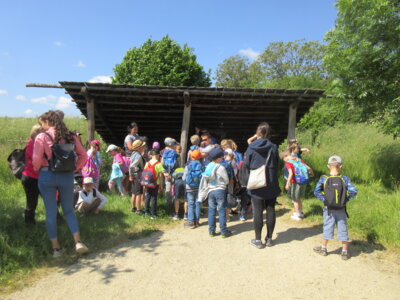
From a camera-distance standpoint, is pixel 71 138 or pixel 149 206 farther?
pixel 149 206

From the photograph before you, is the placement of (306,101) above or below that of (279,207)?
above

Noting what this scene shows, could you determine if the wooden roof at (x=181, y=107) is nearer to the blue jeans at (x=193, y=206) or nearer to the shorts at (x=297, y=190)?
the shorts at (x=297, y=190)

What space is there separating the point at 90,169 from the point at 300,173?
15.0 ft

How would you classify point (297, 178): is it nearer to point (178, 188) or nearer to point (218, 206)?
point (218, 206)

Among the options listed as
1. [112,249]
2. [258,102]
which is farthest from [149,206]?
[258,102]

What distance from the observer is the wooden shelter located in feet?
25.1

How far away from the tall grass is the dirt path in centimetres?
73

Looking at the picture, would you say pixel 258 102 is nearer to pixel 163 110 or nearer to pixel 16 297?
pixel 163 110

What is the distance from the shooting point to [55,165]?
379 cm

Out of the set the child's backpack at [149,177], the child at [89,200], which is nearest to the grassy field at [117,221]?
Result: the child at [89,200]

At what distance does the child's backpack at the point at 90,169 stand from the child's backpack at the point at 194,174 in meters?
2.28

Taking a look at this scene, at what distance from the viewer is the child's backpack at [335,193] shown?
13.5 ft

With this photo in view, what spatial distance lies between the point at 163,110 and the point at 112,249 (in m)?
5.35

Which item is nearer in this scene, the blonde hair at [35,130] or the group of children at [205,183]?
the group of children at [205,183]
